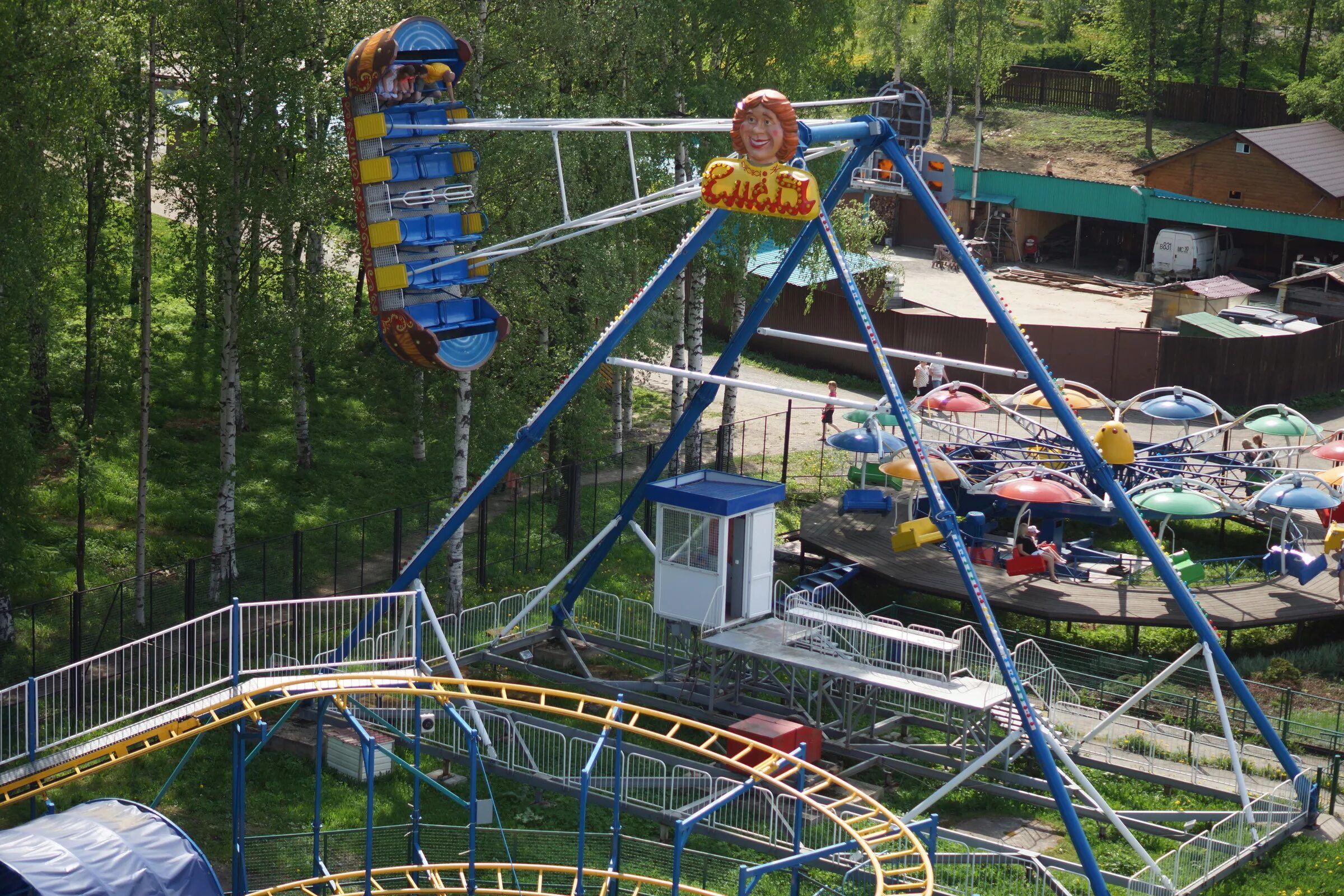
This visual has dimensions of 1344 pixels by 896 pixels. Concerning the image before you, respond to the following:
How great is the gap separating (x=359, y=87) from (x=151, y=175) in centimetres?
555

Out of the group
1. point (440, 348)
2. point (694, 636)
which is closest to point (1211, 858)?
point (694, 636)

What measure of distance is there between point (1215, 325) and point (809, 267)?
13502 mm

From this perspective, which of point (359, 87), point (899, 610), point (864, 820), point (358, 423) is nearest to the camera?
point (864, 820)

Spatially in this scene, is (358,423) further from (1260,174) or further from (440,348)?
(1260,174)

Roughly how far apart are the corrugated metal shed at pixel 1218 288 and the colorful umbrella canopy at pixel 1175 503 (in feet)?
70.7

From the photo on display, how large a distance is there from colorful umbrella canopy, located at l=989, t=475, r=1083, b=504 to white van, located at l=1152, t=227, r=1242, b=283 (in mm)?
31979

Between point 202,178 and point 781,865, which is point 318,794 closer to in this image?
point 781,865

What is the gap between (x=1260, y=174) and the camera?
194 ft

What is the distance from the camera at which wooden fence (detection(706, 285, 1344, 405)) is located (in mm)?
43812

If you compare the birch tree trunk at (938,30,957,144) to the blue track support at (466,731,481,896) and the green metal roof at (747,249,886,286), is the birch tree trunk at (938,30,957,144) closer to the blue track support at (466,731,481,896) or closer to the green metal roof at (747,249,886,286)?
the green metal roof at (747,249,886,286)

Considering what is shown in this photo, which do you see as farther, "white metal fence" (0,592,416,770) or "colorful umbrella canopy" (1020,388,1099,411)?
"colorful umbrella canopy" (1020,388,1099,411)

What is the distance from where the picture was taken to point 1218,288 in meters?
49.5

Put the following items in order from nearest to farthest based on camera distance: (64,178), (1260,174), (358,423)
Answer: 1. (64,178)
2. (358,423)
3. (1260,174)

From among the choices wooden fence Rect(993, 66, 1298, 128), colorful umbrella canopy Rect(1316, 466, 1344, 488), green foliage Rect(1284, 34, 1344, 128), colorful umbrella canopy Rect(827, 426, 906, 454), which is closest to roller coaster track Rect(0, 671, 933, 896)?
colorful umbrella canopy Rect(827, 426, 906, 454)
